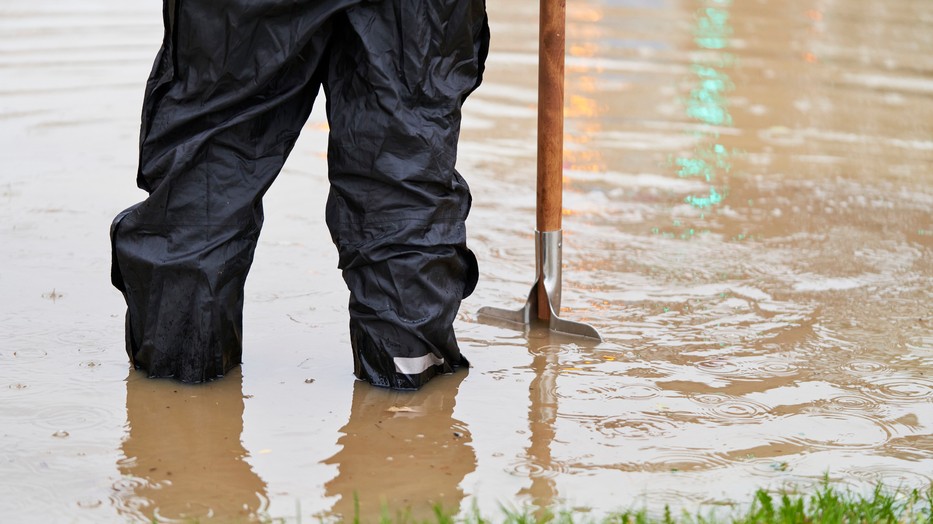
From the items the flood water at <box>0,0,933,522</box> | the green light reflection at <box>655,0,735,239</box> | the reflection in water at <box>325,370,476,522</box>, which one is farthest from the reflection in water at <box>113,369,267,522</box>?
the green light reflection at <box>655,0,735,239</box>

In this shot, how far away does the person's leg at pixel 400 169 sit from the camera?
3295 millimetres

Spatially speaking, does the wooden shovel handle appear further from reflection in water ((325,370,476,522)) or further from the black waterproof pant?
reflection in water ((325,370,476,522))

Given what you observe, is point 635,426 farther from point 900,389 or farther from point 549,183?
point 549,183

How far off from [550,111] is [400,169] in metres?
0.79

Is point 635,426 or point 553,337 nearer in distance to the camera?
point 635,426

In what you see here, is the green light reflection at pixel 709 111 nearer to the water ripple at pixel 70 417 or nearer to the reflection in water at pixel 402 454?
the reflection in water at pixel 402 454

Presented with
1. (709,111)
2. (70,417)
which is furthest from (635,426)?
(709,111)

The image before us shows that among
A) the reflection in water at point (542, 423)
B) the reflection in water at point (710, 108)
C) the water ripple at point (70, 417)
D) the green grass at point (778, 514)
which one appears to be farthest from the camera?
the reflection in water at point (710, 108)

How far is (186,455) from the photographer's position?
10.1ft

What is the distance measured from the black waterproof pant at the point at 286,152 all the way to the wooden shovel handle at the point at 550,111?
0.45 meters

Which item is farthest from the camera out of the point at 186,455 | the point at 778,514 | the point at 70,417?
the point at 70,417

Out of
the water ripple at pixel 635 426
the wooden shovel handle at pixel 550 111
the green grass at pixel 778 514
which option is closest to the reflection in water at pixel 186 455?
the green grass at pixel 778 514

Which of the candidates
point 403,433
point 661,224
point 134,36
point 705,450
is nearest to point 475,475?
point 403,433

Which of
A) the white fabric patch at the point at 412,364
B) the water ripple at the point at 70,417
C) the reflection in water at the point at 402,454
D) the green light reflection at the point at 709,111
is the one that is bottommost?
the reflection in water at the point at 402,454
